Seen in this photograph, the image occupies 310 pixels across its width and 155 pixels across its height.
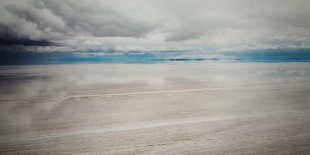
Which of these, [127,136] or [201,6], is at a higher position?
[201,6]

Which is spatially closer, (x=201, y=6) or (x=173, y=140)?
(x=173, y=140)

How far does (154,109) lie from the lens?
3025 mm

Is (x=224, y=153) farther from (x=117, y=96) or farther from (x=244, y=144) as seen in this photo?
(x=117, y=96)

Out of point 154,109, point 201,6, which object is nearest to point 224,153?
point 154,109

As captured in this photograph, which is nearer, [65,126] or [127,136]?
[127,136]

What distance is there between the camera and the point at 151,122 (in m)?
2.44

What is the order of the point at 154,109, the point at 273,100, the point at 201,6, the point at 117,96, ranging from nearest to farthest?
1. the point at 154,109
2. the point at 273,100
3. the point at 117,96
4. the point at 201,6

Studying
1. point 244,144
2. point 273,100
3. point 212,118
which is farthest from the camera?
point 273,100

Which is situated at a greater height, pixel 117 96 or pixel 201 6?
pixel 201 6

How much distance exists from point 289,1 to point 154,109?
1043 cm

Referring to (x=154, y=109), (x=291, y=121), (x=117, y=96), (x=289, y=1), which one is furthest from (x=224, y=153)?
(x=289, y=1)

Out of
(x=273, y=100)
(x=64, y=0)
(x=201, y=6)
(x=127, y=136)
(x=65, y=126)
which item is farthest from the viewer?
(x=201, y=6)

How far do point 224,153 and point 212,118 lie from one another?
92 centimetres

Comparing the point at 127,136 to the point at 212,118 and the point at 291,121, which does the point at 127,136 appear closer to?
the point at 212,118
